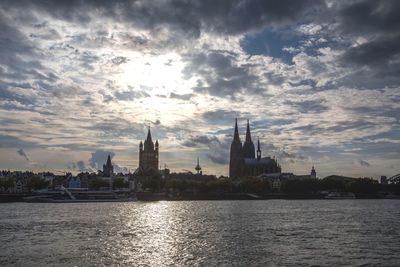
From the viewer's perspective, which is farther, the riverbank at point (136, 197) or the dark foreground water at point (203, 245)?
the riverbank at point (136, 197)

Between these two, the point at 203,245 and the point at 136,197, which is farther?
the point at 136,197

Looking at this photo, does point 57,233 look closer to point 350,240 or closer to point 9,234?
point 9,234

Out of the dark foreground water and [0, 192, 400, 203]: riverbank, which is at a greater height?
[0, 192, 400, 203]: riverbank

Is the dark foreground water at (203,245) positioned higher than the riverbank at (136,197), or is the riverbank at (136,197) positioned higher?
the riverbank at (136,197)

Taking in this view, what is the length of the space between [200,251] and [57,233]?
820 inches

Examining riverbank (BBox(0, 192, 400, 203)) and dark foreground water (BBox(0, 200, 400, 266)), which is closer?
dark foreground water (BBox(0, 200, 400, 266))

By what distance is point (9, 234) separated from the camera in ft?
180

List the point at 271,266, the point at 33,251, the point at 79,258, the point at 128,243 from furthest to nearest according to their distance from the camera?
the point at 128,243 < the point at 33,251 < the point at 79,258 < the point at 271,266

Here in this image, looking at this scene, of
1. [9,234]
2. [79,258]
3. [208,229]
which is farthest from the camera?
[208,229]

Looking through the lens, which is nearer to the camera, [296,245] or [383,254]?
[383,254]

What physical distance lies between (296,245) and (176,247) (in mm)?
10669

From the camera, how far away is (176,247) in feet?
148

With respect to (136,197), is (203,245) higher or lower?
lower

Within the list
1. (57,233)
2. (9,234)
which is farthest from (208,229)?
(9,234)
